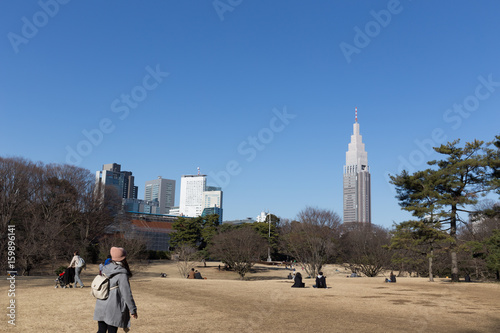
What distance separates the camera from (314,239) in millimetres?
42312

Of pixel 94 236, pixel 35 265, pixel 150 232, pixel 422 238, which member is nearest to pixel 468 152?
pixel 422 238

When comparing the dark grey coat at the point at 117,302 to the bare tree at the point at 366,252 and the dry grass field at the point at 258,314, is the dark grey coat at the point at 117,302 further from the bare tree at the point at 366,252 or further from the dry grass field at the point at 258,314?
the bare tree at the point at 366,252

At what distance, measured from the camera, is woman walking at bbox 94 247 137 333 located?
4.96 metres

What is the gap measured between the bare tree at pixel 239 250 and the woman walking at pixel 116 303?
111 feet

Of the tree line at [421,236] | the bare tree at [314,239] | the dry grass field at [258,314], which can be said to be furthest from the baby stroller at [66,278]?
the bare tree at [314,239]

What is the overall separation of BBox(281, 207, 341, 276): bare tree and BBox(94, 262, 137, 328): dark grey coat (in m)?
35.7

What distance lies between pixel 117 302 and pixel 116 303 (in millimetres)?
17

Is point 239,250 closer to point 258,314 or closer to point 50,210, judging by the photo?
point 50,210

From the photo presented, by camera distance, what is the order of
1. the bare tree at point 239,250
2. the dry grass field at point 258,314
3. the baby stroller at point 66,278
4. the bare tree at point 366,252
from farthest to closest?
the bare tree at point 366,252, the bare tree at point 239,250, the baby stroller at point 66,278, the dry grass field at point 258,314

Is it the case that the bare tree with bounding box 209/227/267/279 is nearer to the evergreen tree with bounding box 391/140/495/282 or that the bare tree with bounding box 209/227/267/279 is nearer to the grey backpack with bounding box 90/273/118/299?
the evergreen tree with bounding box 391/140/495/282

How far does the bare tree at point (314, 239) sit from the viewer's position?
41.1 metres

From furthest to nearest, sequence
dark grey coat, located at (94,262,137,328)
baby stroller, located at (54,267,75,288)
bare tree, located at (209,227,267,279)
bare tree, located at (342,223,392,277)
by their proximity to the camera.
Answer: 1. bare tree, located at (342,223,392,277)
2. bare tree, located at (209,227,267,279)
3. baby stroller, located at (54,267,75,288)
4. dark grey coat, located at (94,262,137,328)

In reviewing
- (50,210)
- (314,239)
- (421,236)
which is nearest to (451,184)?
(421,236)

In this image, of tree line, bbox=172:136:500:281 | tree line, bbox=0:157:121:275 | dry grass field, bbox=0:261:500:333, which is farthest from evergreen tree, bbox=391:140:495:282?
tree line, bbox=0:157:121:275
